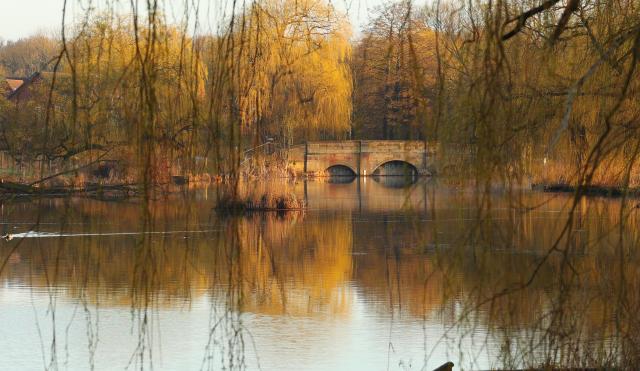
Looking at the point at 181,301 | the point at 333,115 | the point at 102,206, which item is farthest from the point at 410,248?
the point at 333,115

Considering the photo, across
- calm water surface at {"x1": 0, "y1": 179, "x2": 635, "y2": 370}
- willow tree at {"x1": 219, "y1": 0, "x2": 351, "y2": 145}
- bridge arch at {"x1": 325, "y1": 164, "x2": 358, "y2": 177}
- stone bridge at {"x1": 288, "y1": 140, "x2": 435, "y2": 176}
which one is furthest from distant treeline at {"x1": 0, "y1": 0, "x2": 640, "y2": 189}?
bridge arch at {"x1": 325, "y1": 164, "x2": 358, "y2": 177}

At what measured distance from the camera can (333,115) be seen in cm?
4703

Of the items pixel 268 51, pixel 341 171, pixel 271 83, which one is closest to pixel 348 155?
pixel 341 171

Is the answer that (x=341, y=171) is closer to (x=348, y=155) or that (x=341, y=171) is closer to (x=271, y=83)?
(x=348, y=155)

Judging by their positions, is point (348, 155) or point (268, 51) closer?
point (268, 51)

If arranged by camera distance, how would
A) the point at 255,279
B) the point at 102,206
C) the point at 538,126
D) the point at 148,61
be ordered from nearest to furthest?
the point at 148,61 < the point at 538,126 < the point at 255,279 < the point at 102,206

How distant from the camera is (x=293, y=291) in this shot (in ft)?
49.8

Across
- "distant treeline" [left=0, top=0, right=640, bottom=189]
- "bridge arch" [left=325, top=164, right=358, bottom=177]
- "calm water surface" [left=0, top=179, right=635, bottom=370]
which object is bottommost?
"calm water surface" [left=0, top=179, right=635, bottom=370]

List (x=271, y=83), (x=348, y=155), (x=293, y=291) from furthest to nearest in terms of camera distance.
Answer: (x=348, y=155), (x=293, y=291), (x=271, y=83)

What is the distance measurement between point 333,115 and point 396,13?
42473 mm

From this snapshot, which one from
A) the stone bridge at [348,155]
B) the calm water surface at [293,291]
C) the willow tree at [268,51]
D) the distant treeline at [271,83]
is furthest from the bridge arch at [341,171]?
the distant treeline at [271,83]

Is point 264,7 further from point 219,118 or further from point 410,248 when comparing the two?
point 410,248

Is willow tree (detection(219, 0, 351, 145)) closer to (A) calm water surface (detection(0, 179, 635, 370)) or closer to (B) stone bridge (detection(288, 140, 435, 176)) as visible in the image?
(A) calm water surface (detection(0, 179, 635, 370))

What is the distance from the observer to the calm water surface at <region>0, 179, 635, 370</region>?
430cm
